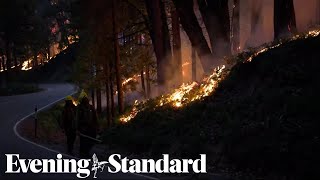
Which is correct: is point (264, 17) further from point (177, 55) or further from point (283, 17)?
point (283, 17)

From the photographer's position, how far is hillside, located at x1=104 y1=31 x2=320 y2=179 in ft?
31.6

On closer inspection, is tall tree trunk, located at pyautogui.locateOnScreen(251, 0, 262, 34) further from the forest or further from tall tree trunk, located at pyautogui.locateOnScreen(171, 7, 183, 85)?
tall tree trunk, located at pyautogui.locateOnScreen(171, 7, 183, 85)

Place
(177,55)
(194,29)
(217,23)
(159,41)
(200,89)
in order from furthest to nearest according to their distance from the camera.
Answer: (177,55) → (159,41) → (194,29) → (217,23) → (200,89)

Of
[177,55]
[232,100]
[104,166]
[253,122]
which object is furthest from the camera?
[177,55]

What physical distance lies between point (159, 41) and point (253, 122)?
11.6 metres

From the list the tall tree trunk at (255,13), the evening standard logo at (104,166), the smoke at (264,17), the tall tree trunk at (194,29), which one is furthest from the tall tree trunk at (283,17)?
the tall tree trunk at (255,13)

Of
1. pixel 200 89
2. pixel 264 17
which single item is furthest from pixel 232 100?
pixel 264 17

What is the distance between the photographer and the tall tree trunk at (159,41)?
22062 millimetres

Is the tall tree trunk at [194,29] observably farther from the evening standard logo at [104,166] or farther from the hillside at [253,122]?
the evening standard logo at [104,166]

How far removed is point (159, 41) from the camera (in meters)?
22.4

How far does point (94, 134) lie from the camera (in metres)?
13.1

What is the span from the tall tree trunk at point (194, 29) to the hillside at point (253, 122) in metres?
3.20

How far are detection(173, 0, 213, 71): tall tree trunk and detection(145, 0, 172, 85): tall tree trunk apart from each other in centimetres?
231

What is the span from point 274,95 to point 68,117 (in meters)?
5.88
